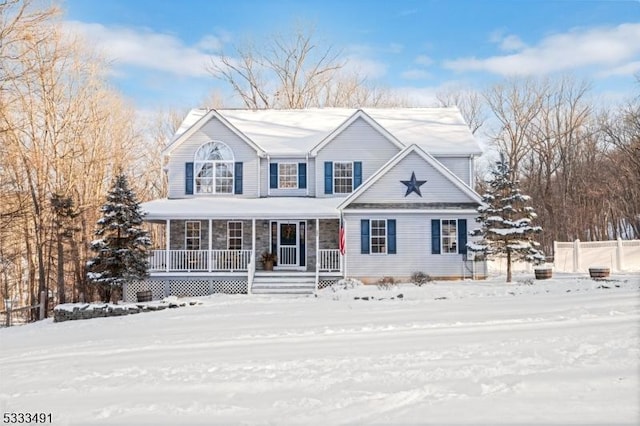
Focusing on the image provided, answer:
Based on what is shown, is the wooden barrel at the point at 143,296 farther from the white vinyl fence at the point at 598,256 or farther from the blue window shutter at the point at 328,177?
the white vinyl fence at the point at 598,256

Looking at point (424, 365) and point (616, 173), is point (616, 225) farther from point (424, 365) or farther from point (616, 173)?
point (424, 365)

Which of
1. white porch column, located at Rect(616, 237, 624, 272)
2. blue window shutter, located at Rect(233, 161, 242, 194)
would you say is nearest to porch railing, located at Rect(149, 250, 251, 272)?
blue window shutter, located at Rect(233, 161, 242, 194)

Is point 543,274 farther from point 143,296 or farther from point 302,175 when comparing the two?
point 143,296

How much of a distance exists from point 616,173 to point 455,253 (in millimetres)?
22990

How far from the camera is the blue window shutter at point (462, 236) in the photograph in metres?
18.8

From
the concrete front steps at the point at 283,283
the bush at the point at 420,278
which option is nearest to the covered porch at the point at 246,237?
the concrete front steps at the point at 283,283

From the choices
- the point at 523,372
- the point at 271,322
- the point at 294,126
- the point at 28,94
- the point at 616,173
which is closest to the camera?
the point at 523,372

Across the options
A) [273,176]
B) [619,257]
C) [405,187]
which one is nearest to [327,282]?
[405,187]

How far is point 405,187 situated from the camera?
62.8 feet

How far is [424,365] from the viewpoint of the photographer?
647 centimetres

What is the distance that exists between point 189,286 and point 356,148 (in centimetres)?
914

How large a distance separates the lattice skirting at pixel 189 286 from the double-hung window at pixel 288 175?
202 inches

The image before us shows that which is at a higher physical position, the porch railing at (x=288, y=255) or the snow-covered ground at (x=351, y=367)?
the porch railing at (x=288, y=255)

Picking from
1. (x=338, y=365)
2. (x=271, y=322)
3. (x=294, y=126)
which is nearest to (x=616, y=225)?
(x=294, y=126)
